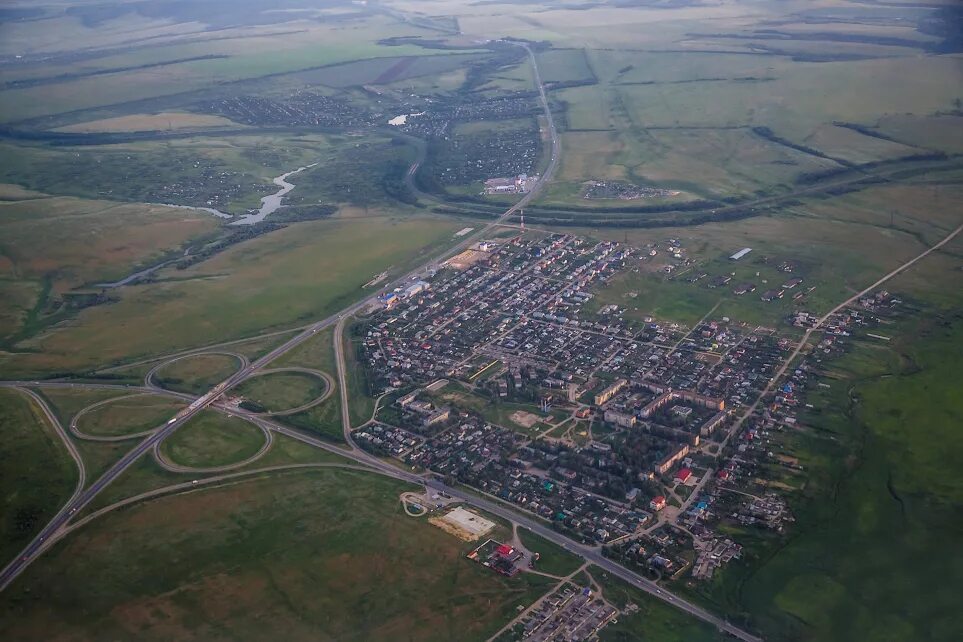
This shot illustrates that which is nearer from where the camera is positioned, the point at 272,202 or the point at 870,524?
the point at 870,524

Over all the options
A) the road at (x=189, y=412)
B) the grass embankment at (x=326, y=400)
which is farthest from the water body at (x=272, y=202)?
the grass embankment at (x=326, y=400)

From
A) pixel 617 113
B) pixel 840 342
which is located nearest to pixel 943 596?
pixel 840 342

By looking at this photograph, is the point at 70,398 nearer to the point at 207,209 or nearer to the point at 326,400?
the point at 326,400

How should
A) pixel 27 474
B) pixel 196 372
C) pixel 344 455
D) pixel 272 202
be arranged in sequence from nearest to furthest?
pixel 27 474, pixel 344 455, pixel 196 372, pixel 272 202

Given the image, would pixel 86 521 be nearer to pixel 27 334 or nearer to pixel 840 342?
pixel 27 334

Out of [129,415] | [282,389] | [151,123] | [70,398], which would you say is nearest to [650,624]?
[282,389]

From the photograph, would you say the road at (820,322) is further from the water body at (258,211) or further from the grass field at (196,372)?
the water body at (258,211)

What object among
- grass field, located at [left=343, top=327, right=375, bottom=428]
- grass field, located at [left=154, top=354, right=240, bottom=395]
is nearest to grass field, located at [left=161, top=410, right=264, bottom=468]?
grass field, located at [left=154, top=354, right=240, bottom=395]
